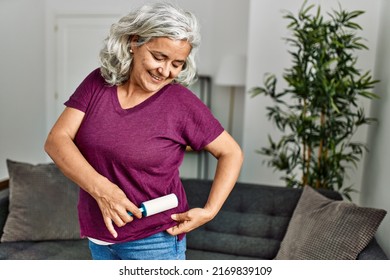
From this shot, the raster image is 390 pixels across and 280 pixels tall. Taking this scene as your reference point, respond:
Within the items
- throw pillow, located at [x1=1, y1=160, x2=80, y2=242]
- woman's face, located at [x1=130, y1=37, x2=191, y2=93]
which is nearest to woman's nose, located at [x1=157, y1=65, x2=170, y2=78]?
woman's face, located at [x1=130, y1=37, x2=191, y2=93]

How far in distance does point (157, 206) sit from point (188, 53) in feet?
1.00

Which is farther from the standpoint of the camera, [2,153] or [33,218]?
[2,153]

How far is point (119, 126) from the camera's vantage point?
0.80m

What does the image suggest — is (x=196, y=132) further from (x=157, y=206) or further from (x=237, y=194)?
(x=237, y=194)

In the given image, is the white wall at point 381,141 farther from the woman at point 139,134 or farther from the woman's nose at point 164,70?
the woman's nose at point 164,70

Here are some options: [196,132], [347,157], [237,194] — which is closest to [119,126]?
[196,132]

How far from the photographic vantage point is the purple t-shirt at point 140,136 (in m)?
0.80

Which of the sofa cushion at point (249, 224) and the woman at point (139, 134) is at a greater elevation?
the woman at point (139, 134)

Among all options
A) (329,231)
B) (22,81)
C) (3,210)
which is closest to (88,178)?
(329,231)

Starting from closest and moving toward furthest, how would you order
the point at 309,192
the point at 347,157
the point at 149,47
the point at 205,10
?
the point at 149,47
the point at 309,192
the point at 347,157
the point at 205,10

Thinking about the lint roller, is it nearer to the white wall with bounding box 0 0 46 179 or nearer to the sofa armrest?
the sofa armrest

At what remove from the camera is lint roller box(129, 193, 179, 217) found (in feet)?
2.67

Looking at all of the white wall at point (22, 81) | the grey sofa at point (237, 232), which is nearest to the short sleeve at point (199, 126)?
the grey sofa at point (237, 232)

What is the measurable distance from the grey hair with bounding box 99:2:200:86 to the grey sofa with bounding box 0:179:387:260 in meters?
1.06
